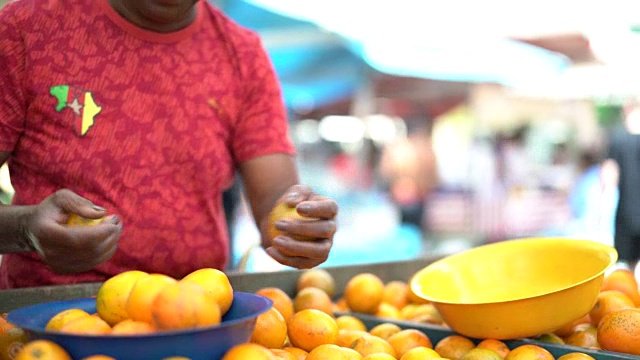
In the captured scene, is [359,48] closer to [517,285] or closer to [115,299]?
[517,285]

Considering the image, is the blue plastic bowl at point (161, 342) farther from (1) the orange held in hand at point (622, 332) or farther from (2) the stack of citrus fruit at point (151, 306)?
(1) the orange held in hand at point (622, 332)

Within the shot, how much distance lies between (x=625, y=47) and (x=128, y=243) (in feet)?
29.4

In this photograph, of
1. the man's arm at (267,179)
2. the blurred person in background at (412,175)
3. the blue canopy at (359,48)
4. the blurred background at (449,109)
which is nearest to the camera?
the man's arm at (267,179)

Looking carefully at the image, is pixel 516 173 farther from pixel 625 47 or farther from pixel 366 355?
pixel 366 355

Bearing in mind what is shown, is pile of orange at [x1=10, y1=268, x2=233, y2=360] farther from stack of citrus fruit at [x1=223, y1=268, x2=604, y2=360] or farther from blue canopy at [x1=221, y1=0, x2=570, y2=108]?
blue canopy at [x1=221, y1=0, x2=570, y2=108]

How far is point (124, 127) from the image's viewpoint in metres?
2.15

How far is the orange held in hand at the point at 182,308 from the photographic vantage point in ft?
4.14

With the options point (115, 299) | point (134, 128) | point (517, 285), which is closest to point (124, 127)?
point (134, 128)

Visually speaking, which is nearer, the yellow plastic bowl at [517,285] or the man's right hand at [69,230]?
the man's right hand at [69,230]

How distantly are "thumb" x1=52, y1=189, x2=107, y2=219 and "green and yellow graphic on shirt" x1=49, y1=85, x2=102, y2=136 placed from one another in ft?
1.86

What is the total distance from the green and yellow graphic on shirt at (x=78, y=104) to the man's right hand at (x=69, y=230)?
486mm

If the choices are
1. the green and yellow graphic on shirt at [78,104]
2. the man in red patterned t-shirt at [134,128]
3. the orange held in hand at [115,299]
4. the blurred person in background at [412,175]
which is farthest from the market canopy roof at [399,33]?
the orange held in hand at [115,299]

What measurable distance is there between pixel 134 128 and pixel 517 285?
1.39m

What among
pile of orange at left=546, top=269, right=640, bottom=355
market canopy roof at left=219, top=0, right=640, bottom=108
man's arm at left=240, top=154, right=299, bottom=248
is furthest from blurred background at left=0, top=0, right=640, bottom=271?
pile of orange at left=546, top=269, right=640, bottom=355
